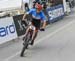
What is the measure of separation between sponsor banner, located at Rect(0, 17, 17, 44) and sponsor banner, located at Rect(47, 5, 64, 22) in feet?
26.2

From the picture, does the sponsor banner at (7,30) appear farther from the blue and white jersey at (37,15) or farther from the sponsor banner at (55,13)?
the sponsor banner at (55,13)

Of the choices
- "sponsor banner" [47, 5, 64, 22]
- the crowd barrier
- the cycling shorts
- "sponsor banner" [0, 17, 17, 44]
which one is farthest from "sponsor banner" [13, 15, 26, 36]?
"sponsor banner" [47, 5, 64, 22]

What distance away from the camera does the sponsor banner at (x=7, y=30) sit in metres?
14.6

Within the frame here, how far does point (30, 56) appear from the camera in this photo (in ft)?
37.9

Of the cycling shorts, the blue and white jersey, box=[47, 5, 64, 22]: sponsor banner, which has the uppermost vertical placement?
the blue and white jersey

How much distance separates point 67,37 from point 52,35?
1.16 metres

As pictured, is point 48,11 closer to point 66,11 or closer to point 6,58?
point 66,11

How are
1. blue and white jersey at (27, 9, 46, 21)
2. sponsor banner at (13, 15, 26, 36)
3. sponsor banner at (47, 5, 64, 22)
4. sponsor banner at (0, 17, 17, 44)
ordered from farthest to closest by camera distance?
sponsor banner at (47, 5, 64, 22) < sponsor banner at (13, 15, 26, 36) < sponsor banner at (0, 17, 17, 44) < blue and white jersey at (27, 9, 46, 21)

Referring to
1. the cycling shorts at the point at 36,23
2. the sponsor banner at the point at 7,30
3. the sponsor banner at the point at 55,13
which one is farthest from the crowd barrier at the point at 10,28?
the sponsor banner at the point at 55,13

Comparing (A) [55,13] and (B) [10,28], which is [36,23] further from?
(A) [55,13]

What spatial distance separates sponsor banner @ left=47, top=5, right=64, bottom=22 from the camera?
77.5 ft

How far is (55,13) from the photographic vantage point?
25.0 m

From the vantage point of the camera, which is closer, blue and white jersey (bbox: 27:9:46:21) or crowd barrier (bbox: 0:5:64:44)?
blue and white jersey (bbox: 27:9:46:21)

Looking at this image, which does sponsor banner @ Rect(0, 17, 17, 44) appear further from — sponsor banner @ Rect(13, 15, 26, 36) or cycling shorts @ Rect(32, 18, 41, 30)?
cycling shorts @ Rect(32, 18, 41, 30)
